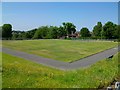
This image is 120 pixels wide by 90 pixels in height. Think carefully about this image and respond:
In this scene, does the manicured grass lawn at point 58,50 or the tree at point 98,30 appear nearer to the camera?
the manicured grass lawn at point 58,50

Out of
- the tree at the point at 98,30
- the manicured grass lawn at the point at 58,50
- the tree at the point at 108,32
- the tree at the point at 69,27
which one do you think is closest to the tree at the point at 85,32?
the tree at the point at 98,30

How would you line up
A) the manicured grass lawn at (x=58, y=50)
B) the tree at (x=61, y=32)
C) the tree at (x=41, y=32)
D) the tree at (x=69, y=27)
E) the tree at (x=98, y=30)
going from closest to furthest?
the manicured grass lawn at (x=58, y=50) → the tree at (x=98, y=30) → the tree at (x=41, y=32) → the tree at (x=61, y=32) → the tree at (x=69, y=27)

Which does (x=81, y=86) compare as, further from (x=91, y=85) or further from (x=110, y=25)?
(x=110, y=25)

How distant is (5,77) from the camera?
10.8m

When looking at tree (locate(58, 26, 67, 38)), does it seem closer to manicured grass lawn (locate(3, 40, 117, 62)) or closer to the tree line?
the tree line

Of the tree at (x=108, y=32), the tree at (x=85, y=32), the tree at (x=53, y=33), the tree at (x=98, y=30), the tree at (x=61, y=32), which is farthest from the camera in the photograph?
the tree at (x=61, y=32)

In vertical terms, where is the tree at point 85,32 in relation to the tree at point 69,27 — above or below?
below

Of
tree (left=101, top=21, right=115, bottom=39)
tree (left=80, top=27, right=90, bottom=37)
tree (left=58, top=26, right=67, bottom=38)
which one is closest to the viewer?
tree (left=101, top=21, right=115, bottom=39)

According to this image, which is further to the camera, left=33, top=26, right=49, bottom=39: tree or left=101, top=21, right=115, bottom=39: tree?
left=33, top=26, right=49, bottom=39: tree

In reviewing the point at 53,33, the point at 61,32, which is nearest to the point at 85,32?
the point at 61,32

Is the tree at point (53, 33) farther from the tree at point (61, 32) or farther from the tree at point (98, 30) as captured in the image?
the tree at point (98, 30)

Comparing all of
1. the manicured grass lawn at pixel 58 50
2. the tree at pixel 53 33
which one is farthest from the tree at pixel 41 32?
the manicured grass lawn at pixel 58 50

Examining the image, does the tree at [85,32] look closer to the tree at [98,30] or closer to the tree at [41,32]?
the tree at [98,30]

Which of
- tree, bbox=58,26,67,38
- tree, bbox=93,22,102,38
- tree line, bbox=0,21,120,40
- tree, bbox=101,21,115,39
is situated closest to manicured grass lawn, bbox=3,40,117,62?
tree line, bbox=0,21,120,40
